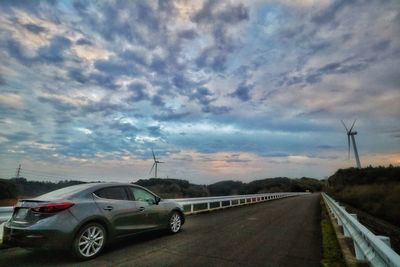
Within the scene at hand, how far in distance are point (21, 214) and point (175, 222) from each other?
4410 mm

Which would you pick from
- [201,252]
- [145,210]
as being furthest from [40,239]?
[201,252]

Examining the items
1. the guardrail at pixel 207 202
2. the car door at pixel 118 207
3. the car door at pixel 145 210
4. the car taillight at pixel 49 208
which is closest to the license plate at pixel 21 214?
the car taillight at pixel 49 208

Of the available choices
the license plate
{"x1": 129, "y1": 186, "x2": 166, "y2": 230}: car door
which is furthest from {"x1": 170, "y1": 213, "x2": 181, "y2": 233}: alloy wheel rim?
the license plate

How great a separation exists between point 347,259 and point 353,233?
714mm

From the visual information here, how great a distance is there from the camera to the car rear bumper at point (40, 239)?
5723 millimetres

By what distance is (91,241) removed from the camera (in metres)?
6.40

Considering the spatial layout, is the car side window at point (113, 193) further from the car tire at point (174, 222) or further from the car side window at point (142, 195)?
the car tire at point (174, 222)

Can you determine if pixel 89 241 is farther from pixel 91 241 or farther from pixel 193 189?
pixel 193 189

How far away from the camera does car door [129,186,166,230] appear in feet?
25.7

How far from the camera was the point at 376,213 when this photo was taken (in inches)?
1129

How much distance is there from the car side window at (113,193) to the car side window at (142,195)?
356 mm

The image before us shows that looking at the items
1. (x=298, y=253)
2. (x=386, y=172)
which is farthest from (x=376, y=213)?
(x=386, y=172)

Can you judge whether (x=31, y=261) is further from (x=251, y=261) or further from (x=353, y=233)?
(x=353, y=233)

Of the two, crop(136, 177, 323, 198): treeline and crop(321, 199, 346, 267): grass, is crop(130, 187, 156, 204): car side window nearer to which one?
crop(321, 199, 346, 267): grass
